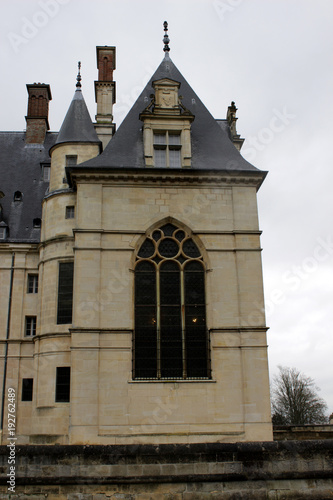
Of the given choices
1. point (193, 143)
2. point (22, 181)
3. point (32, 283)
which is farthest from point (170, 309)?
point (22, 181)

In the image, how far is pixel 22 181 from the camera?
27.2 metres

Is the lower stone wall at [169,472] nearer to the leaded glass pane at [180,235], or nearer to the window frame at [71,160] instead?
the leaded glass pane at [180,235]

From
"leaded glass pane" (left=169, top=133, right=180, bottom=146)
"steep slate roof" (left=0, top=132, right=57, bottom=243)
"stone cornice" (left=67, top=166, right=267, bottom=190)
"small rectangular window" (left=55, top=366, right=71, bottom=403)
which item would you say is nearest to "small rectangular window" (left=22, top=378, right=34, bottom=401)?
"small rectangular window" (left=55, top=366, right=71, bottom=403)

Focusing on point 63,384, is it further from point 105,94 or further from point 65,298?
point 105,94

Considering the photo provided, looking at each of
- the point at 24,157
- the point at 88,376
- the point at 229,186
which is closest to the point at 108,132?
the point at 24,157

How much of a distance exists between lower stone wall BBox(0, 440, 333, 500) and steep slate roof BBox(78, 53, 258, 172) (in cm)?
1092

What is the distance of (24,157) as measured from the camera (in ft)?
93.6

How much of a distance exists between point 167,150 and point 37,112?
13.9 meters

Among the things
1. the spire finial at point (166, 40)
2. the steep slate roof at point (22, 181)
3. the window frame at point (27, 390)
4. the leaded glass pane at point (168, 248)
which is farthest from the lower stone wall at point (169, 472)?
the spire finial at point (166, 40)

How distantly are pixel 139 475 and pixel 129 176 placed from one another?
36.4 feet

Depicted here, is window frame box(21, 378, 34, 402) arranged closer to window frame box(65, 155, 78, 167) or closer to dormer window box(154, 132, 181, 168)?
window frame box(65, 155, 78, 167)

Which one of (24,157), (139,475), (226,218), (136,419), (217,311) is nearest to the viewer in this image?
(139,475)

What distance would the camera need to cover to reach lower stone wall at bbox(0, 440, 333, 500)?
405 inches

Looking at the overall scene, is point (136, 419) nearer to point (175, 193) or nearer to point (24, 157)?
point (175, 193)
